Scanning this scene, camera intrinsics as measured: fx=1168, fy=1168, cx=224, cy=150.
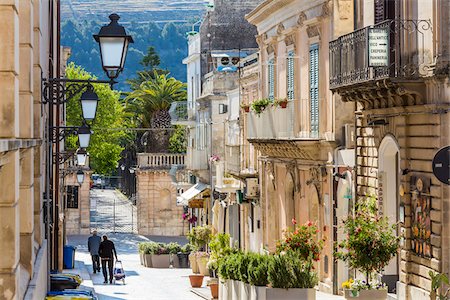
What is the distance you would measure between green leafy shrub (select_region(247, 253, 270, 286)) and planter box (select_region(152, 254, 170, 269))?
2274 centimetres

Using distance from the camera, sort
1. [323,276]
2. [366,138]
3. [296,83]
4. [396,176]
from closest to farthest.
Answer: [396,176], [366,138], [323,276], [296,83]

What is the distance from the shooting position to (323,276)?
29.2m

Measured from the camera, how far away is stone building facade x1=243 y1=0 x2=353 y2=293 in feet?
92.9

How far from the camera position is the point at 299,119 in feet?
102

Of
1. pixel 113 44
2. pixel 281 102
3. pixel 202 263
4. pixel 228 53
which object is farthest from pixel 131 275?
pixel 113 44

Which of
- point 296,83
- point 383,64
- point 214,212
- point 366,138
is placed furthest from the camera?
point 214,212

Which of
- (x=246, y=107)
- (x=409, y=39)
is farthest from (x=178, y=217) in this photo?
(x=409, y=39)

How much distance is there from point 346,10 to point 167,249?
1989cm

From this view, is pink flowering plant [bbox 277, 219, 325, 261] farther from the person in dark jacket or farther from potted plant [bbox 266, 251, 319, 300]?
the person in dark jacket

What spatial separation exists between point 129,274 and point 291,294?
2033cm

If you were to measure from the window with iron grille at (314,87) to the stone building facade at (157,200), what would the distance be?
3811 centimetres

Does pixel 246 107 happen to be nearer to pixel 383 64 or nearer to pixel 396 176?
pixel 396 176

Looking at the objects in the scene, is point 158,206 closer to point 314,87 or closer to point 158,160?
point 158,160

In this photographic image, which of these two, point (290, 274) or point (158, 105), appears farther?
point (158, 105)
